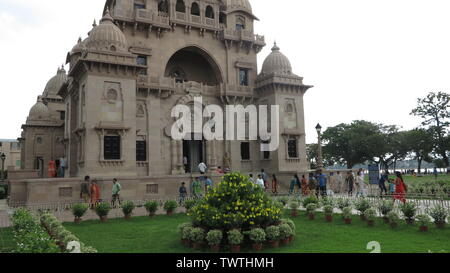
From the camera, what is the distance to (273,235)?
32.8 feet

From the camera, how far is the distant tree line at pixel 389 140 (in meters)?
50.6

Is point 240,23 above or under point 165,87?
above

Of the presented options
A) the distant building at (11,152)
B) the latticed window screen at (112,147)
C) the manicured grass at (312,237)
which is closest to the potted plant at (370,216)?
the manicured grass at (312,237)

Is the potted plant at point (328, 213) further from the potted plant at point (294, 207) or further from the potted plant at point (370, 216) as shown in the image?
the potted plant at point (294, 207)

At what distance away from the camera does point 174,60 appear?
33.4 metres

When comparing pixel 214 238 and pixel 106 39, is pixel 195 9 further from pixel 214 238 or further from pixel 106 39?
pixel 214 238

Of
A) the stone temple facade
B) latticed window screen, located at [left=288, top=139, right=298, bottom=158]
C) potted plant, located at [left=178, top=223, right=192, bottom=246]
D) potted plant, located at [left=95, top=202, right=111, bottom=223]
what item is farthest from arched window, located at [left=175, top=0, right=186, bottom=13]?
potted plant, located at [left=178, top=223, right=192, bottom=246]

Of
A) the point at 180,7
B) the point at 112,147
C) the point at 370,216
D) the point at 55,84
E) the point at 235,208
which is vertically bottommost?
the point at 370,216

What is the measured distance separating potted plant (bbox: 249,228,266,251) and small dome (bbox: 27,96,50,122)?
36009 mm

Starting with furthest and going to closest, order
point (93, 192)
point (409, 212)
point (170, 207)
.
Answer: point (93, 192) < point (170, 207) < point (409, 212)

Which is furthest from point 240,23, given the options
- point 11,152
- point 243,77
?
point 11,152

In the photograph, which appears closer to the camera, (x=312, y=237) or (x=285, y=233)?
(x=285, y=233)

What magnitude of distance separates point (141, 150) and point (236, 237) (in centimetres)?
1989
